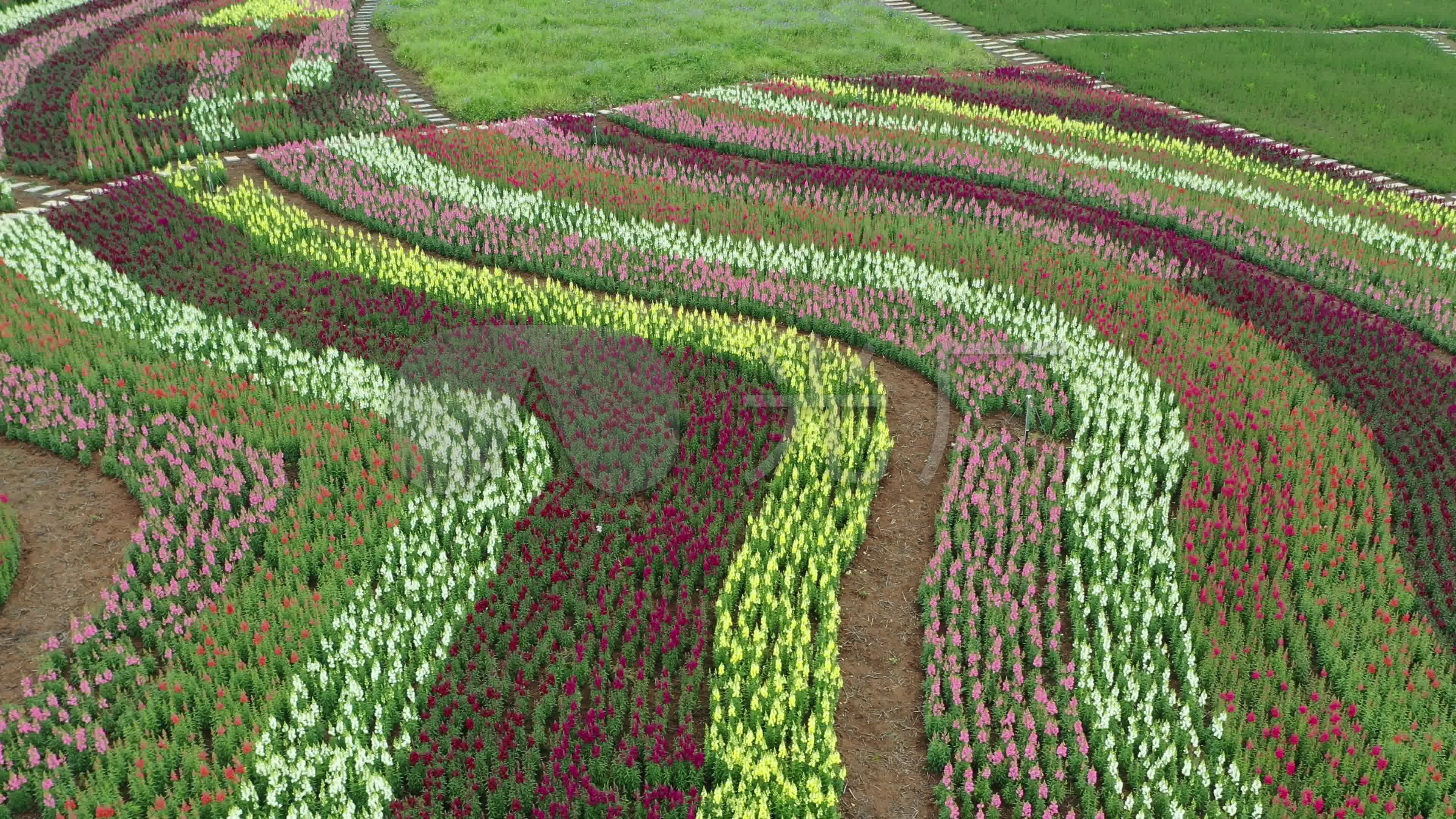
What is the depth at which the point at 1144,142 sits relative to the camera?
20.6 metres

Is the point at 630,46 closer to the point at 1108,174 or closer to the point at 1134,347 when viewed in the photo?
the point at 1108,174

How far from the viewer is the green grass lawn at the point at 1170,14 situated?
32.9 m

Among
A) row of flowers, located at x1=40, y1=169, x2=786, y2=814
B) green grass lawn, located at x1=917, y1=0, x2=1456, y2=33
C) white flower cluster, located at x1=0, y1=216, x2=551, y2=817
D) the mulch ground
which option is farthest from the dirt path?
green grass lawn, located at x1=917, y1=0, x2=1456, y2=33

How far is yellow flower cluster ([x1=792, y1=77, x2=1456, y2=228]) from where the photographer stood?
698 inches

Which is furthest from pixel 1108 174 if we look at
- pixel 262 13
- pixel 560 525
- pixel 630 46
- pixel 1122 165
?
pixel 262 13

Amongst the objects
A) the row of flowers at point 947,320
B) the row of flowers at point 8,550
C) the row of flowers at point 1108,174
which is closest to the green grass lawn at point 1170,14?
the row of flowers at point 1108,174

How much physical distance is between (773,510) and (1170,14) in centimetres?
3290

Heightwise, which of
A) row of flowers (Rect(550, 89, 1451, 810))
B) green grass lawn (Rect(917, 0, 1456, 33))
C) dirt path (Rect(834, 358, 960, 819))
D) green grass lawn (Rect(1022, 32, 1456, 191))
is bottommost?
dirt path (Rect(834, 358, 960, 819))

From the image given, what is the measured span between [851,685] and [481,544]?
3.15 meters

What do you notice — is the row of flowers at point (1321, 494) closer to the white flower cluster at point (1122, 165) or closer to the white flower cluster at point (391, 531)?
→ the white flower cluster at point (1122, 165)

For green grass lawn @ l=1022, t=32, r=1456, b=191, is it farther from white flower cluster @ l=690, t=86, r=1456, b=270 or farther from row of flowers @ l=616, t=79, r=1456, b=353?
white flower cluster @ l=690, t=86, r=1456, b=270

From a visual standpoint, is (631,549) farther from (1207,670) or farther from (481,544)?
(1207,670)

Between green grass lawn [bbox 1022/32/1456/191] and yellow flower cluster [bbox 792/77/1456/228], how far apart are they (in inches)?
91.7

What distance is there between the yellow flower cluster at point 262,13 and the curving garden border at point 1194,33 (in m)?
18.2
